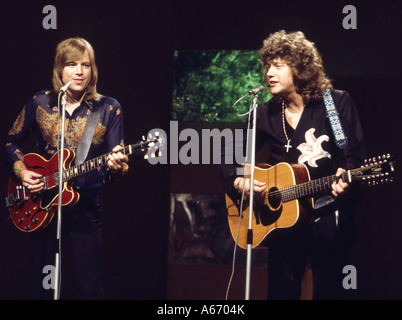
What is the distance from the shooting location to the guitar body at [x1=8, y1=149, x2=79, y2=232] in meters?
3.46

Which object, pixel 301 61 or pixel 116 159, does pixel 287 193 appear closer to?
pixel 301 61

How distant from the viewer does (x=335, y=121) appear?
9.80 ft

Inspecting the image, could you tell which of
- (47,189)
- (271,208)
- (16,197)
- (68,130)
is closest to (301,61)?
(271,208)

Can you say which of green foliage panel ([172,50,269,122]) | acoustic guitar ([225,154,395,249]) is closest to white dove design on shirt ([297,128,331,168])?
acoustic guitar ([225,154,395,249])

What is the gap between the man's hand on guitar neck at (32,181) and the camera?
357cm

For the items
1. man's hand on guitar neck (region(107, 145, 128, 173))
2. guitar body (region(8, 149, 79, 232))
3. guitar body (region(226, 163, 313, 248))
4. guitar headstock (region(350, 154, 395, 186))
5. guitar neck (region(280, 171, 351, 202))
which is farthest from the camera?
guitar body (region(8, 149, 79, 232))

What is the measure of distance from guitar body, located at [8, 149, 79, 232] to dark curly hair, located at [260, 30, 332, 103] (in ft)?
4.87

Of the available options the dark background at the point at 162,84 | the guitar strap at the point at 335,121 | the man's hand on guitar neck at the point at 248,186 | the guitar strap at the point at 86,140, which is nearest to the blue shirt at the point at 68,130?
the guitar strap at the point at 86,140

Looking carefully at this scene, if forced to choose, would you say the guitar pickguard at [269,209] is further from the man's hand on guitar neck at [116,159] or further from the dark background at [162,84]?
the dark background at [162,84]

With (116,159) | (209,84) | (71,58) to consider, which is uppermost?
(209,84)

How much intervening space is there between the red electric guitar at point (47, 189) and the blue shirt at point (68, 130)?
0.06 metres

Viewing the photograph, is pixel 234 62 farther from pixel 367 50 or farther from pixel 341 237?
pixel 341 237

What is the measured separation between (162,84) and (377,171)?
2310 millimetres

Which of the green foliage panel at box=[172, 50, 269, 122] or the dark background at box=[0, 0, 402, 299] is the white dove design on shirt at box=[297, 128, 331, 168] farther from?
the green foliage panel at box=[172, 50, 269, 122]
